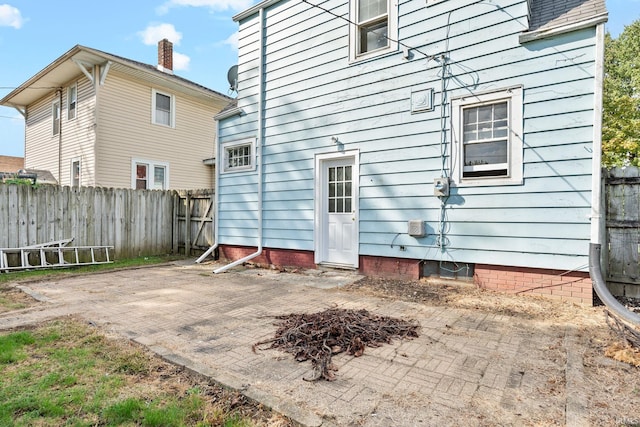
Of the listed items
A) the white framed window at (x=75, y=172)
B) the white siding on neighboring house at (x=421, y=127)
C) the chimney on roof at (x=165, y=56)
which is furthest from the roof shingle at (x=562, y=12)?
the white framed window at (x=75, y=172)

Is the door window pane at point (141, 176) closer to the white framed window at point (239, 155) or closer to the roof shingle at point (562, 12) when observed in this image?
the white framed window at point (239, 155)

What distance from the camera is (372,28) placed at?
6.41 meters

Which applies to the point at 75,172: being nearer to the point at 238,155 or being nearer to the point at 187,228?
the point at 187,228

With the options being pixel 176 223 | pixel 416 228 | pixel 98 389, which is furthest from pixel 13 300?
pixel 416 228

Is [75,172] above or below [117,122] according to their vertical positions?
below

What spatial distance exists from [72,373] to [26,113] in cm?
1864

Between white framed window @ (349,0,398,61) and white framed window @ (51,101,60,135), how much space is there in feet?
42.5

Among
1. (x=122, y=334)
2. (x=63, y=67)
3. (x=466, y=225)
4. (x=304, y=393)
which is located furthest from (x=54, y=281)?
(x=63, y=67)

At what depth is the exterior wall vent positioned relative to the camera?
218 inches

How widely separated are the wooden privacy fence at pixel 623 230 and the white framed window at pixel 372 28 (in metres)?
3.91

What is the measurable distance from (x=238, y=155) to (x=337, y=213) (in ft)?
11.0

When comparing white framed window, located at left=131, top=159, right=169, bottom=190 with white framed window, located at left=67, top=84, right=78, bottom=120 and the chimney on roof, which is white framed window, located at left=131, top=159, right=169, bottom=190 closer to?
white framed window, located at left=67, top=84, right=78, bottom=120

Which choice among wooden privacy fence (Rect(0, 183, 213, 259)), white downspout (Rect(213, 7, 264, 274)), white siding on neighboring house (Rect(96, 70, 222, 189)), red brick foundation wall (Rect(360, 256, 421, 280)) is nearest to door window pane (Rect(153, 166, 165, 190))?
white siding on neighboring house (Rect(96, 70, 222, 189))

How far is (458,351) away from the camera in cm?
296
